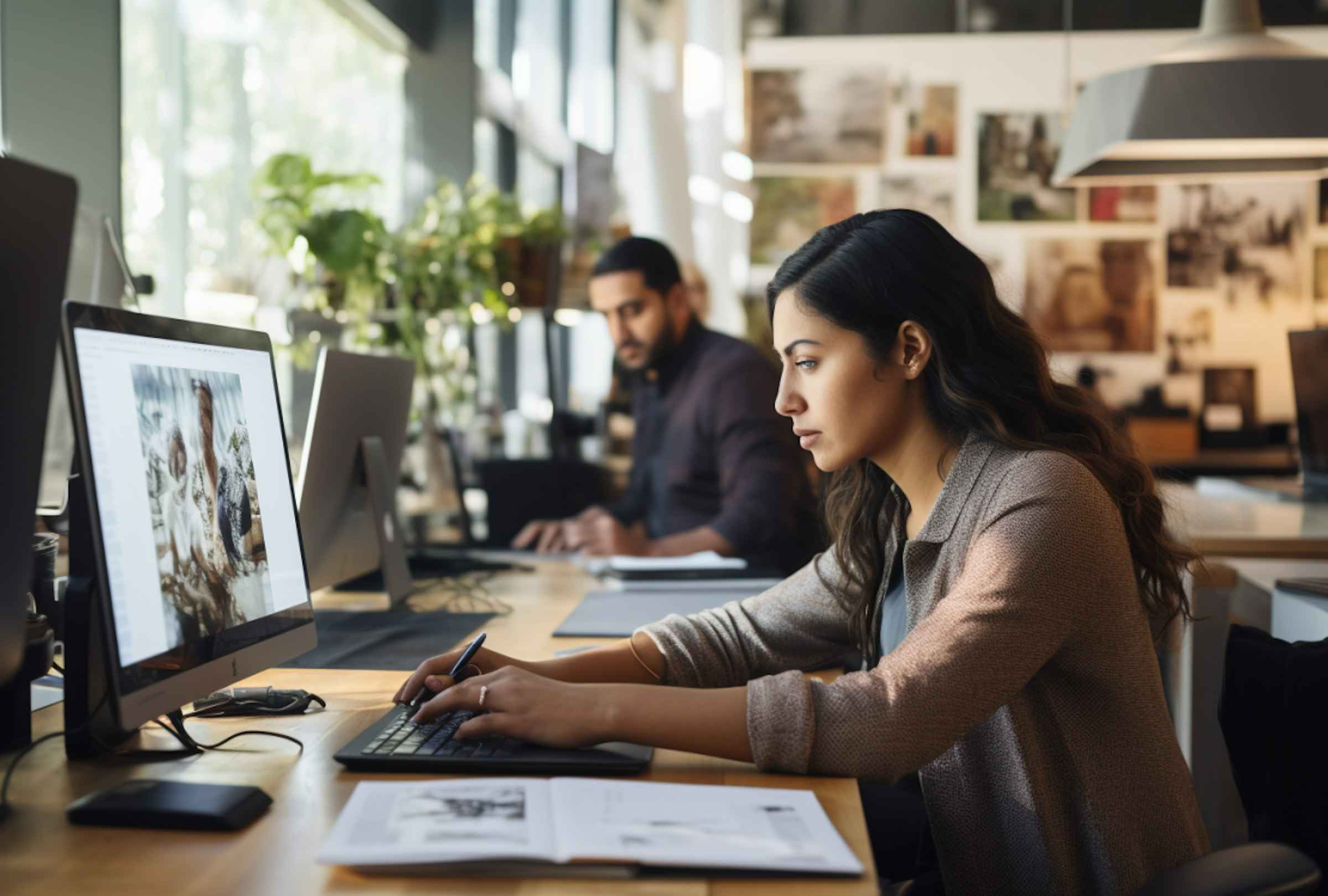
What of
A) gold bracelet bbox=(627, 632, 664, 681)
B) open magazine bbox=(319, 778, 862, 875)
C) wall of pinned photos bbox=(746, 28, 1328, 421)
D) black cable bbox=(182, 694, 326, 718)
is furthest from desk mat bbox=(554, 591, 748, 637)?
wall of pinned photos bbox=(746, 28, 1328, 421)

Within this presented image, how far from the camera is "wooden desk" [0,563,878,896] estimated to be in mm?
850

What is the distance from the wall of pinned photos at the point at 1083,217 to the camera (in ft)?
21.5

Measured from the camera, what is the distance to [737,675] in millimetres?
1536

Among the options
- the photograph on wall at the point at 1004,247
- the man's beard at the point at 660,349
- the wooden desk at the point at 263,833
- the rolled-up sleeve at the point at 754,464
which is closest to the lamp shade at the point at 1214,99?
the rolled-up sleeve at the point at 754,464

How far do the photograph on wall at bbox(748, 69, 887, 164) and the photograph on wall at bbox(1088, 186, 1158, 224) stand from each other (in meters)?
1.16

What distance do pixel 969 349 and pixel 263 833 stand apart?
0.86 m

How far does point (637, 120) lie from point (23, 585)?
5.81 meters

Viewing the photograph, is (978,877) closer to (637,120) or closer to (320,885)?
(320,885)

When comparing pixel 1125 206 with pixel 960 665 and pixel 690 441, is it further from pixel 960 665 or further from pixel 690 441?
pixel 960 665

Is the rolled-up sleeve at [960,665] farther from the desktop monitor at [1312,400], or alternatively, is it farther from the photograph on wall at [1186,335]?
the photograph on wall at [1186,335]

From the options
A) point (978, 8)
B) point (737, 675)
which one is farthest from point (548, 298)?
point (978, 8)

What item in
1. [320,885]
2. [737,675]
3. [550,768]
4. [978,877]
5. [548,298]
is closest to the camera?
[320,885]

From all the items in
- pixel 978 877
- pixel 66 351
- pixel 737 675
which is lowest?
pixel 978 877

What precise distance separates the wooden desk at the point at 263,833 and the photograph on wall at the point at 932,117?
19.1 feet
